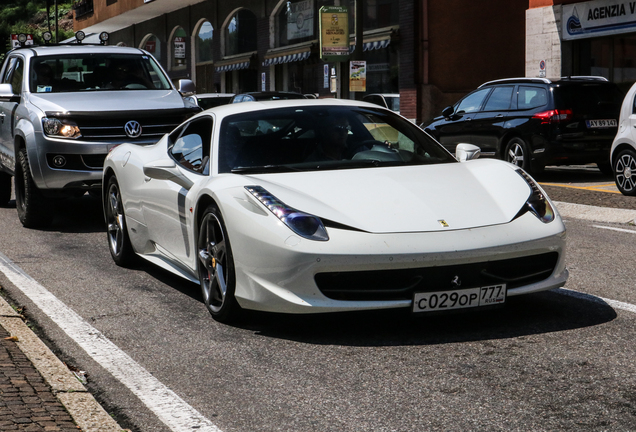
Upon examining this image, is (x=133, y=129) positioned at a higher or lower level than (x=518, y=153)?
higher

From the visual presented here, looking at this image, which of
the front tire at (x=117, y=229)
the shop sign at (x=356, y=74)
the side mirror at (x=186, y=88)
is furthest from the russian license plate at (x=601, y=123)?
the front tire at (x=117, y=229)

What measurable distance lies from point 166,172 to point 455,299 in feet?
7.76

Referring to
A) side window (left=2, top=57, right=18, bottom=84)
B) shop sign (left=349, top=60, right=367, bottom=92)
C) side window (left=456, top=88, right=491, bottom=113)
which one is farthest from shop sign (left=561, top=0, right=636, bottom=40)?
side window (left=2, top=57, right=18, bottom=84)

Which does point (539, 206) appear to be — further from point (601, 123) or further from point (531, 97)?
point (531, 97)

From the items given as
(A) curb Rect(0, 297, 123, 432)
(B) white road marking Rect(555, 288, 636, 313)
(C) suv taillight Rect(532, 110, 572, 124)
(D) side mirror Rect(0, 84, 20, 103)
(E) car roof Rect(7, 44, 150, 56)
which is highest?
(E) car roof Rect(7, 44, 150, 56)

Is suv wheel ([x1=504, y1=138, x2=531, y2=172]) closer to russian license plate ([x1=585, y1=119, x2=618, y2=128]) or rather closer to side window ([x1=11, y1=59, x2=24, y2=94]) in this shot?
russian license plate ([x1=585, y1=119, x2=618, y2=128])

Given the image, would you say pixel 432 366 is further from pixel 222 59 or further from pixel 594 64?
pixel 222 59

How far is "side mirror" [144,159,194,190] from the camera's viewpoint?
19.7ft

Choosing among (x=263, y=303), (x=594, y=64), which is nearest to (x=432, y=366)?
(x=263, y=303)

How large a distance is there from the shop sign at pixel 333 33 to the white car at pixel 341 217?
14.1 m

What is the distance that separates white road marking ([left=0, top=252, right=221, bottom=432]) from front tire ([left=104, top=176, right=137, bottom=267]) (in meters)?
0.82

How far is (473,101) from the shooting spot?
1641 cm

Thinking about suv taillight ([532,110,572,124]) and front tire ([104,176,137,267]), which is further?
suv taillight ([532,110,572,124])

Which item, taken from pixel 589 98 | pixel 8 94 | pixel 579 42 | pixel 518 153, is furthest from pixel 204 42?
pixel 8 94
